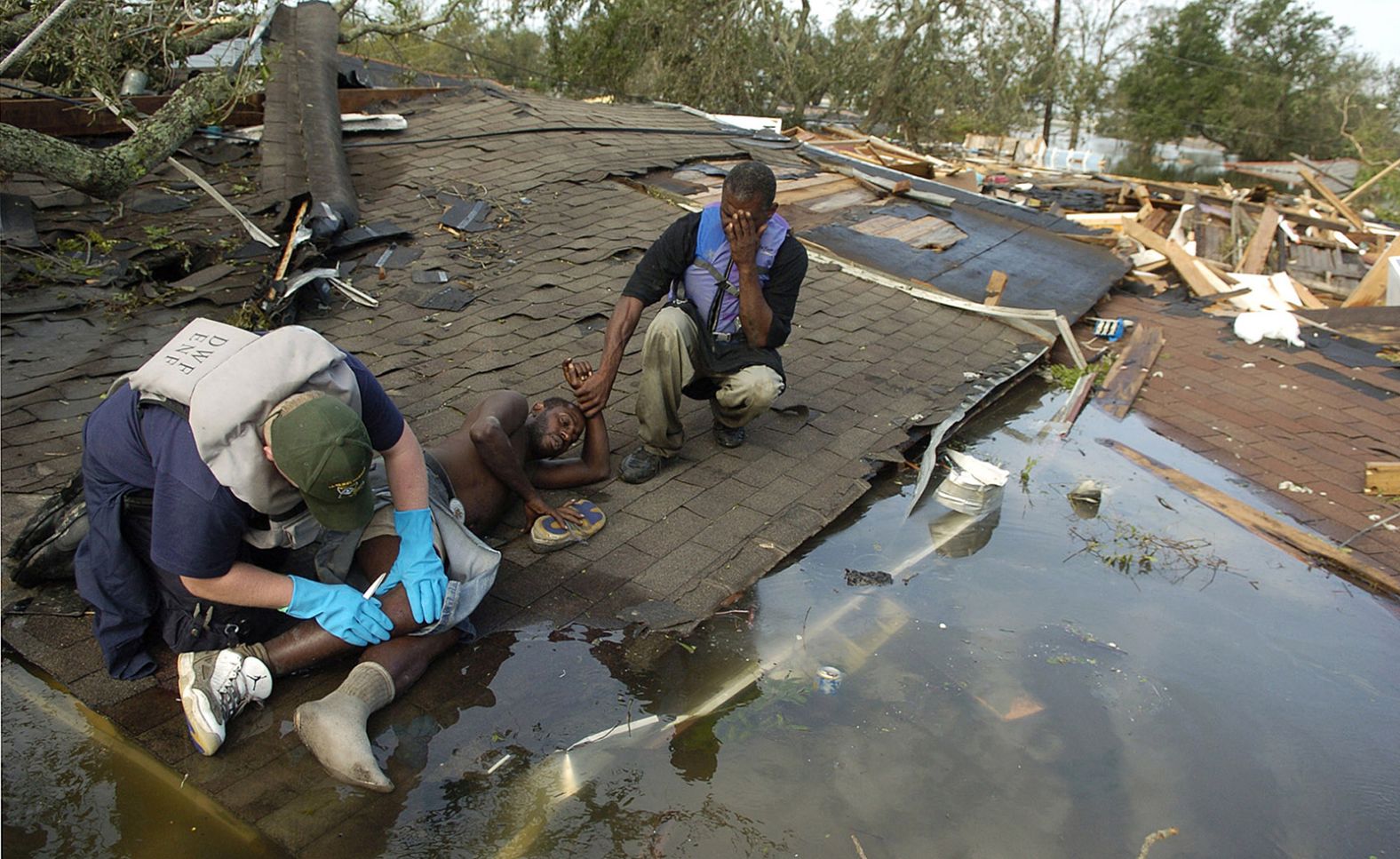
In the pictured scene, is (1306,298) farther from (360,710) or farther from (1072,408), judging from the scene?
(360,710)

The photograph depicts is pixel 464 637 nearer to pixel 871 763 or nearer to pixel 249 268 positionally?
pixel 871 763

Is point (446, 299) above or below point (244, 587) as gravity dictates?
below

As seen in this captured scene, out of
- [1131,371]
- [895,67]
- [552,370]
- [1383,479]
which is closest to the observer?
[1383,479]

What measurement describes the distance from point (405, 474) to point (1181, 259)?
8.66 meters

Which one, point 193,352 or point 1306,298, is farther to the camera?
point 1306,298

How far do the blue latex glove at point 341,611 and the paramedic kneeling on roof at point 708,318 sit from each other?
4.05 feet

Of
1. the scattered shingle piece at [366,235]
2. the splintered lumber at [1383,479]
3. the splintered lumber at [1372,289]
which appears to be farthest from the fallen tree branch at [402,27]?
the splintered lumber at [1372,289]

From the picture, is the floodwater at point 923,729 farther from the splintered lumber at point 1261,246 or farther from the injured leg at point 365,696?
the splintered lumber at point 1261,246

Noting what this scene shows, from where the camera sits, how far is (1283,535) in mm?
3918

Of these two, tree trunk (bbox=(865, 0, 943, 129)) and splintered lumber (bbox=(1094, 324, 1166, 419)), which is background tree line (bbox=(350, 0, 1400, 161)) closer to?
tree trunk (bbox=(865, 0, 943, 129))

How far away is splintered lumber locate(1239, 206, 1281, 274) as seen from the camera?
945 centimetres

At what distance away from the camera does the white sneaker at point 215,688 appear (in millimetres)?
2262

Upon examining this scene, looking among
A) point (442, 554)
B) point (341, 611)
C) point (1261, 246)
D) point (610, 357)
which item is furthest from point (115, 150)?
point (1261, 246)

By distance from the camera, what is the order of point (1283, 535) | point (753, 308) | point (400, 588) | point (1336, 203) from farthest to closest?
point (1336, 203) → point (1283, 535) → point (753, 308) → point (400, 588)
